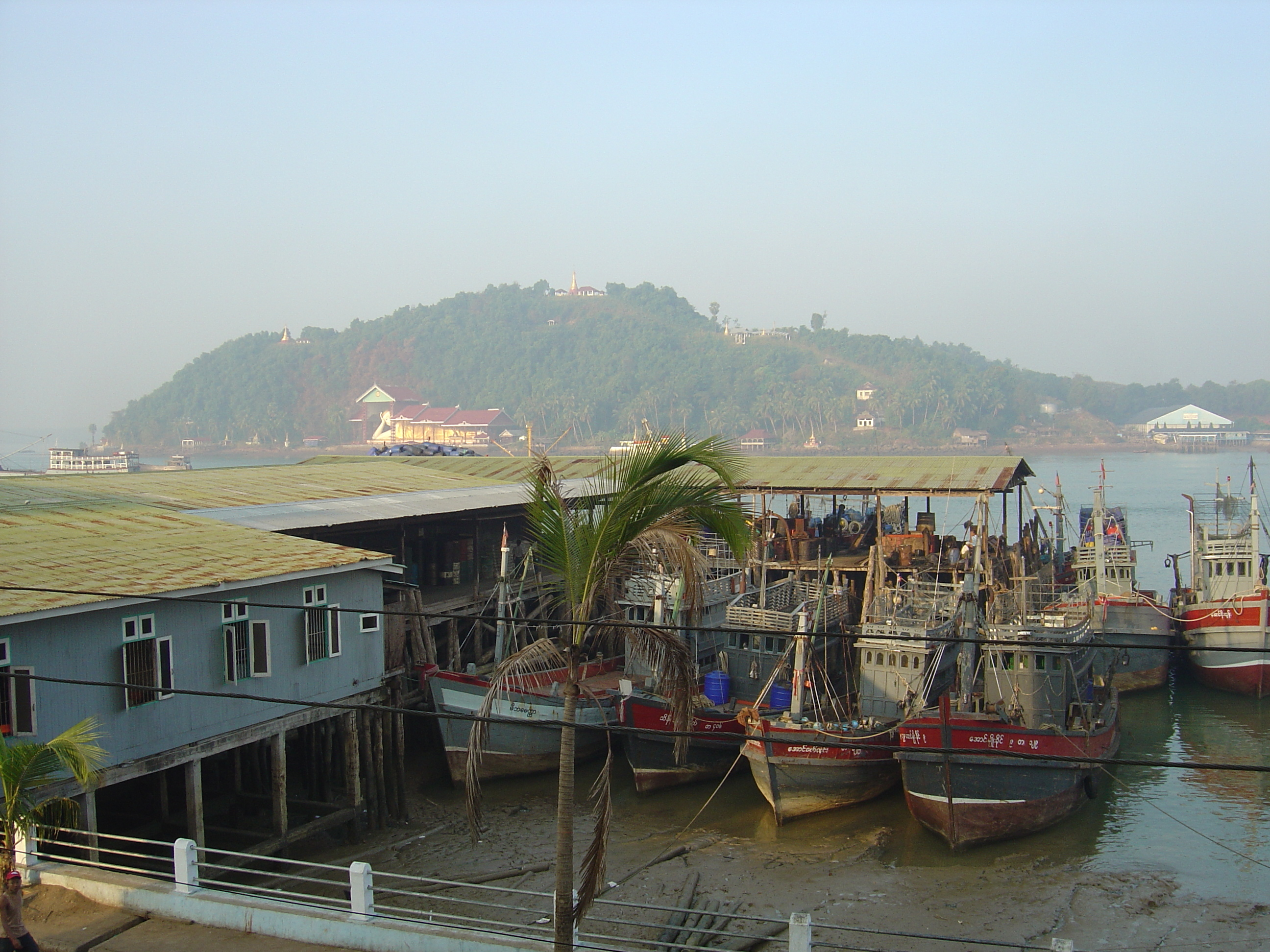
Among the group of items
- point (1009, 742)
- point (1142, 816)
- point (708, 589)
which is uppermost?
point (708, 589)

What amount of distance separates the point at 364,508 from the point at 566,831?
64.5ft

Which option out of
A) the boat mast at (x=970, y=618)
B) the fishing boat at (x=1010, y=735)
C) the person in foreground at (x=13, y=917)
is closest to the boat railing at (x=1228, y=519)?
the boat mast at (x=970, y=618)

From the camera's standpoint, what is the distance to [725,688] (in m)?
25.6

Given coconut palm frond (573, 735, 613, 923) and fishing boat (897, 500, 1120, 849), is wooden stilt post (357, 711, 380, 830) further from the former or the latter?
coconut palm frond (573, 735, 613, 923)

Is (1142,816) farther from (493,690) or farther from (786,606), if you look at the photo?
(493,690)

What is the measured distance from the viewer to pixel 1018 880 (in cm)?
1980

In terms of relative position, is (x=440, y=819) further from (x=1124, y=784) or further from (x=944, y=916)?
(x=1124, y=784)

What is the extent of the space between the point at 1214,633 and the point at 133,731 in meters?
32.2

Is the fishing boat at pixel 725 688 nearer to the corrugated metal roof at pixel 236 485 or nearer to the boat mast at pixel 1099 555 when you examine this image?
the corrugated metal roof at pixel 236 485

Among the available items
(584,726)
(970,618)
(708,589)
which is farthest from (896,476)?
(584,726)

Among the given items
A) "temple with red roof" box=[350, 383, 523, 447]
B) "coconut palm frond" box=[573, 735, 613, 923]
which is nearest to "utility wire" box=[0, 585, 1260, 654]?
"coconut palm frond" box=[573, 735, 613, 923]

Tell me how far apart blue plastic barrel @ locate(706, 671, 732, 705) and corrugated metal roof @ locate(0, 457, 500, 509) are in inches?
457

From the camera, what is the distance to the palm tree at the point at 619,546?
9.23 metres

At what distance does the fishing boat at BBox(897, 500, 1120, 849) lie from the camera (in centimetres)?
2072
